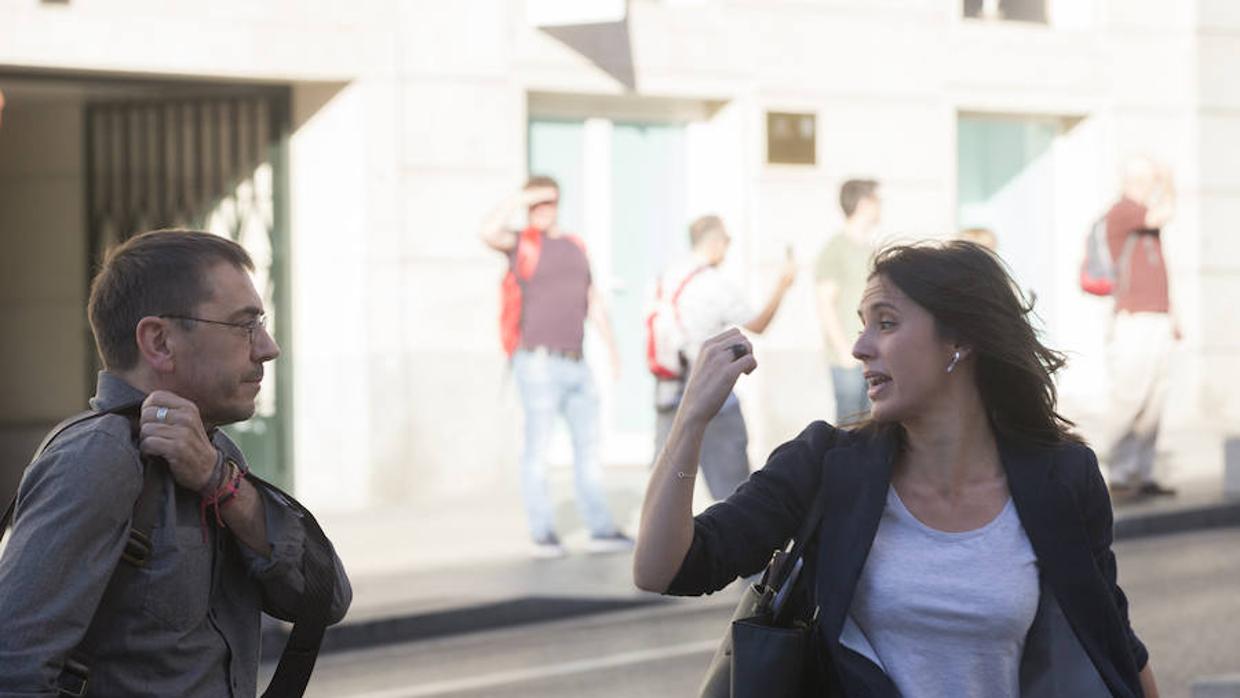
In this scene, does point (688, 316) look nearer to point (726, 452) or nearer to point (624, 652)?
point (726, 452)

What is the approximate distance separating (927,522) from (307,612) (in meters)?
1.07

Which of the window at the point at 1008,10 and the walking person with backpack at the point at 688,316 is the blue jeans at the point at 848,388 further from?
the window at the point at 1008,10

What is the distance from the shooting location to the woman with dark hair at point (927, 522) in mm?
3510

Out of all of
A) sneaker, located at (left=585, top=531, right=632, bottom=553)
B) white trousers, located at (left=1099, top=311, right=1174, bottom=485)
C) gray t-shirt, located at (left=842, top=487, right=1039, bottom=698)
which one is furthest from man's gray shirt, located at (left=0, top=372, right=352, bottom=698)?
white trousers, located at (left=1099, top=311, right=1174, bottom=485)

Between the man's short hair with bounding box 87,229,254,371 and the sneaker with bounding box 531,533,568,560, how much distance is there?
316 inches

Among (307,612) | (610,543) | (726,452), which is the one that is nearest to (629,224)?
(610,543)

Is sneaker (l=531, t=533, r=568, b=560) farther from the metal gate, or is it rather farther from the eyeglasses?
the eyeglasses

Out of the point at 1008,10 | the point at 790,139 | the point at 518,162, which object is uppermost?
the point at 1008,10

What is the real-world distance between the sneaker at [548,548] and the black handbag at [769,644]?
7.68 m

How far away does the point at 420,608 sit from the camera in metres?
9.30

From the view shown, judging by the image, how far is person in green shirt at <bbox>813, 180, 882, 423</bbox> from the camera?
1152 centimetres

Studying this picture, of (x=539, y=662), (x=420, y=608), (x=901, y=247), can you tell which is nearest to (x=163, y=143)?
(x=420, y=608)

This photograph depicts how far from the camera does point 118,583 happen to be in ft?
9.73

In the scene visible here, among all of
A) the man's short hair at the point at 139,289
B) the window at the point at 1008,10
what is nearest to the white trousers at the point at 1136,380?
the window at the point at 1008,10
